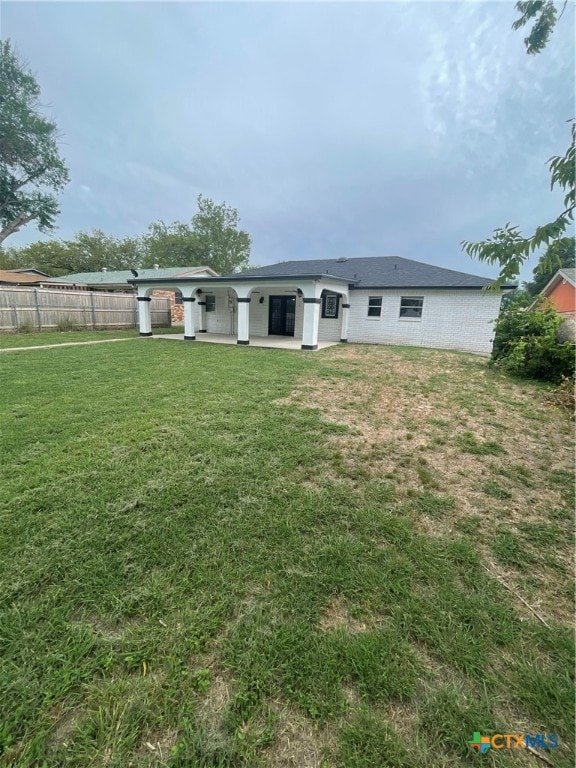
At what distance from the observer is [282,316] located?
15250 mm

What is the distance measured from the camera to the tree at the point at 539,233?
65.1 inches

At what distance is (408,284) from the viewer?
12.9 m

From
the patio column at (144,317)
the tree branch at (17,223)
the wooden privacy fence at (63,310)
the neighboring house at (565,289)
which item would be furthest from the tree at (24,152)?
the neighboring house at (565,289)

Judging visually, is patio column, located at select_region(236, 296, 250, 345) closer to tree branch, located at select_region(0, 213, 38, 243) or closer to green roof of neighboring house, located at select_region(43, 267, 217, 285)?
green roof of neighboring house, located at select_region(43, 267, 217, 285)

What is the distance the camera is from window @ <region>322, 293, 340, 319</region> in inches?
565

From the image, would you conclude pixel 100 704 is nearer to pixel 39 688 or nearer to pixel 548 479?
pixel 39 688

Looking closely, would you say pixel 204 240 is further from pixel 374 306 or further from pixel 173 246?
pixel 374 306

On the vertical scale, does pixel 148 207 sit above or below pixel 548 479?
above

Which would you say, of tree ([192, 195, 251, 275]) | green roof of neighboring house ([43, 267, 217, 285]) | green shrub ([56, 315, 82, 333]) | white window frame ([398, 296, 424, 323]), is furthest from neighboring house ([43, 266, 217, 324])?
white window frame ([398, 296, 424, 323])

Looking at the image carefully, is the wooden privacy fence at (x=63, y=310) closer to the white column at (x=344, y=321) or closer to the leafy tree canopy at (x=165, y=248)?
the white column at (x=344, y=321)

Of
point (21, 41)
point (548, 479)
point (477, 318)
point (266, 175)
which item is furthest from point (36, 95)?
point (548, 479)

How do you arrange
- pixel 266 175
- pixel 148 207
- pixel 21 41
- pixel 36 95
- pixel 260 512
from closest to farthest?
pixel 260 512
pixel 21 41
pixel 36 95
pixel 266 175
pixel 148 207

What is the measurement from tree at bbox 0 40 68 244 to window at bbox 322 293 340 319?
21562mm

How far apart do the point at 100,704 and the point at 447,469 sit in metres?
3.14
